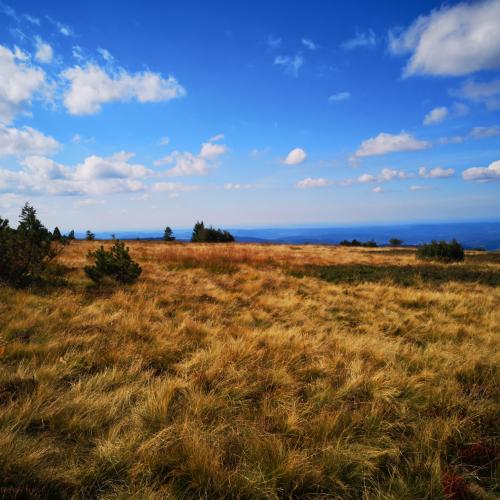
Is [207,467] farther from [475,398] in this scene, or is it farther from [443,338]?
[443,338]

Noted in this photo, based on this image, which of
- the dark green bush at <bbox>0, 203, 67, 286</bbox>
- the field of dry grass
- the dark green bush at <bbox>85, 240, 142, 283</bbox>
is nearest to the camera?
the field of dry grass

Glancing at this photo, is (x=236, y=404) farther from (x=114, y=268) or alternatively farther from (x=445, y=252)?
(x=445, y=252)

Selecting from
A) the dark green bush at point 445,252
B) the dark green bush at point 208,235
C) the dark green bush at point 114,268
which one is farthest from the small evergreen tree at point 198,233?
the dark green bush at point 114,268

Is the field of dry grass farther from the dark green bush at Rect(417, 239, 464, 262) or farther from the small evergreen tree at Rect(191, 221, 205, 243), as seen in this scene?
the small evergreen tree at Rect(191, 221, 205, 243)

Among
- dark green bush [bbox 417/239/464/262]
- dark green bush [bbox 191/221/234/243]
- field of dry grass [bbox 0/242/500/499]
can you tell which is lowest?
field of dry grass [bbox 0/242/500/499]

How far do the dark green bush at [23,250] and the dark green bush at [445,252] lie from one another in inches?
910

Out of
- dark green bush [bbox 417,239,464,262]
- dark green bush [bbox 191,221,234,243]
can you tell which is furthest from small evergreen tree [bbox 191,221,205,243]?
dark green bush [bbox 417,239,464,262]

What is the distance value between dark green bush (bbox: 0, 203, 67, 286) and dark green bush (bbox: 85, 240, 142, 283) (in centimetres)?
129

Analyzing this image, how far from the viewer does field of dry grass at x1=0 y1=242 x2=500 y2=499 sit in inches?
85.6

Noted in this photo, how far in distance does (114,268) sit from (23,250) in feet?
7.53

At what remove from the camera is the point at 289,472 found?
2.21 m

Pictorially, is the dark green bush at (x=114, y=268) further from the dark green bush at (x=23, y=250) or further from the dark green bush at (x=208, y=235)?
the dark green bush at (x=208, y=235)

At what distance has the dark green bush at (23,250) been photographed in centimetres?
755

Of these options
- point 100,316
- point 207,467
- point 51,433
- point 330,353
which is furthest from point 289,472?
point 100,316
